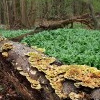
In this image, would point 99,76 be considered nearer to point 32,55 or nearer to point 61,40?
point 32,55

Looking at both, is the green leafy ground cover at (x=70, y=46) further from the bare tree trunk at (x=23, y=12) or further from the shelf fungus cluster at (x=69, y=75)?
the bare tree trunk at (x=23, y=12)

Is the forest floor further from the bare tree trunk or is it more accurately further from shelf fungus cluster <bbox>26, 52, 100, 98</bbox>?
the bare tree trunk

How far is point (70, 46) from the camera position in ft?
25.6

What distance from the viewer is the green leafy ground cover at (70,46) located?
5.94 metres

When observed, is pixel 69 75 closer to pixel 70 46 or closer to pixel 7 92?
pixel 7 92

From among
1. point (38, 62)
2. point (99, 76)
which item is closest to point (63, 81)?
point (99, 76)

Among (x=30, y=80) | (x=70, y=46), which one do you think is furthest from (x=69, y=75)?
(x=70, y=46)

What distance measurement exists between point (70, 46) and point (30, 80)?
3690 millimetres

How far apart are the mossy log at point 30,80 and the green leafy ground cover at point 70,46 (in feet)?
3.30

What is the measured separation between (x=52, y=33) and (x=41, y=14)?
60.3ft

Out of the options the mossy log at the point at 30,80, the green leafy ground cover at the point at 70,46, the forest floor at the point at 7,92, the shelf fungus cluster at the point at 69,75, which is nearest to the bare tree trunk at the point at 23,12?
the green leafy ground cover at the point at 70,46

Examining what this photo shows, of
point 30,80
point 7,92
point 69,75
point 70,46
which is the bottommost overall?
point 7,92

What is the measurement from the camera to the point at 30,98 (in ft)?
14.4

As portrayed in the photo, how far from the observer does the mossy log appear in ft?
11.6
